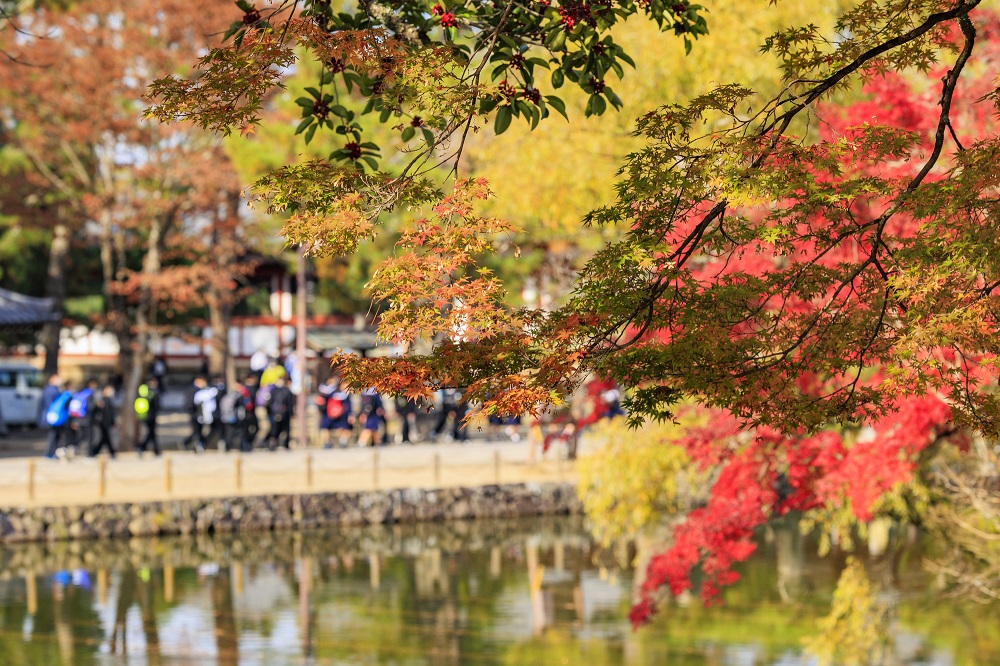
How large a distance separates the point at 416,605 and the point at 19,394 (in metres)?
21.0

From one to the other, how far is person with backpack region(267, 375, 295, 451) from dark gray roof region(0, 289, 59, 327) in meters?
6.40

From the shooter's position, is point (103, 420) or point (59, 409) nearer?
point (59, 409)

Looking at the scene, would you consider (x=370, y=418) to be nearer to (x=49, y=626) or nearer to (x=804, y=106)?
(x=49, y=626)

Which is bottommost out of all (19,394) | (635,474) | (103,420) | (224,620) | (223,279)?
(224,620)

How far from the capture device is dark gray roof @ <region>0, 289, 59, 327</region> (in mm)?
29297

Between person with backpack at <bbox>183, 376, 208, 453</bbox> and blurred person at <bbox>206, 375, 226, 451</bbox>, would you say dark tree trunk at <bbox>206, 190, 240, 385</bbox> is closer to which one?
blurred person at <bbox>206, 375, 226, 451</bbox>

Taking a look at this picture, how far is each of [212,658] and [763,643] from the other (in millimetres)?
6739

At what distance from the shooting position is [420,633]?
16.9 metres

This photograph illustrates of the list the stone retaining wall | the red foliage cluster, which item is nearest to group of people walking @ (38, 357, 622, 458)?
the stone retaining wall

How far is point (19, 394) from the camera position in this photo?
1406 inches

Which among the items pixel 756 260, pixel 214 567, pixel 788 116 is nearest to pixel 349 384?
pixel 788 116

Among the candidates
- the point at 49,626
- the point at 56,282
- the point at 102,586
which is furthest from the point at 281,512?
the point at 56,282

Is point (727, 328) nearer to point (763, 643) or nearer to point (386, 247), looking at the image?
point (763, 643)

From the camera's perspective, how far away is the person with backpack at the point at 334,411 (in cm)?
2730
